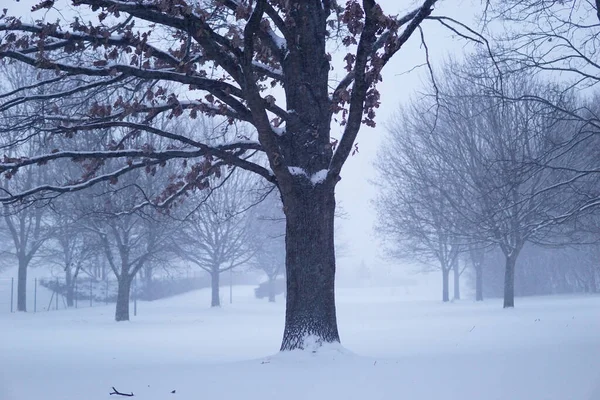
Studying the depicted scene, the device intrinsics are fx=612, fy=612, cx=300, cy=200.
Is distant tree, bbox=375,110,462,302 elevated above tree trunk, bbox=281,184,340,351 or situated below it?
above

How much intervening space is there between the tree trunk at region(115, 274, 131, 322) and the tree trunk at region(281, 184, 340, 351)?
57.8 feet

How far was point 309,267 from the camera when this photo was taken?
855 centimetres

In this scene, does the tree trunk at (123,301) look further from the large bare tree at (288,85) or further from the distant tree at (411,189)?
the large bare tree at (288,85)

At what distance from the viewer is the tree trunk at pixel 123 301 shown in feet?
81.0

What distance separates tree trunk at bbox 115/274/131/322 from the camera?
81.0 ft

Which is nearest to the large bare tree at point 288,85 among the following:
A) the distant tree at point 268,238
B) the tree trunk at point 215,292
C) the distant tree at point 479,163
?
the distant tree at point 479,163

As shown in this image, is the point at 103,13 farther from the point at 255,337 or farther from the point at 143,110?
the point at 255,337

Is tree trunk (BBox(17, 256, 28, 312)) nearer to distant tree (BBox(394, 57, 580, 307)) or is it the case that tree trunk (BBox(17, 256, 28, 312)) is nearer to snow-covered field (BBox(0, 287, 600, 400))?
snow-covered field (BBox(0, 287, 600, 400))

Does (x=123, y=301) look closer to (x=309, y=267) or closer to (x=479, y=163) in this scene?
(x=479, y=163)

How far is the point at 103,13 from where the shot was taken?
830 centimetres

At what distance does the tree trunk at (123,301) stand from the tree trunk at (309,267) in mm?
17625

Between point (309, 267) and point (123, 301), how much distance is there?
18.0 meters

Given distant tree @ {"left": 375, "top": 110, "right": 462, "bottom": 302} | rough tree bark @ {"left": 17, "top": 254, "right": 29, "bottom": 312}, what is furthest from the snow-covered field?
rough tree bark @ {"left": 17, "top": 254, "right": 29, "bottom": 312}

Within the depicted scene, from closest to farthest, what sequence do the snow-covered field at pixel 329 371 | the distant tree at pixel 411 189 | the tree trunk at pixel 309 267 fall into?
the snow-covered field at pixel 329 371, the tree trunk at pixel 309 267, the distant tree at pixel 411 189
